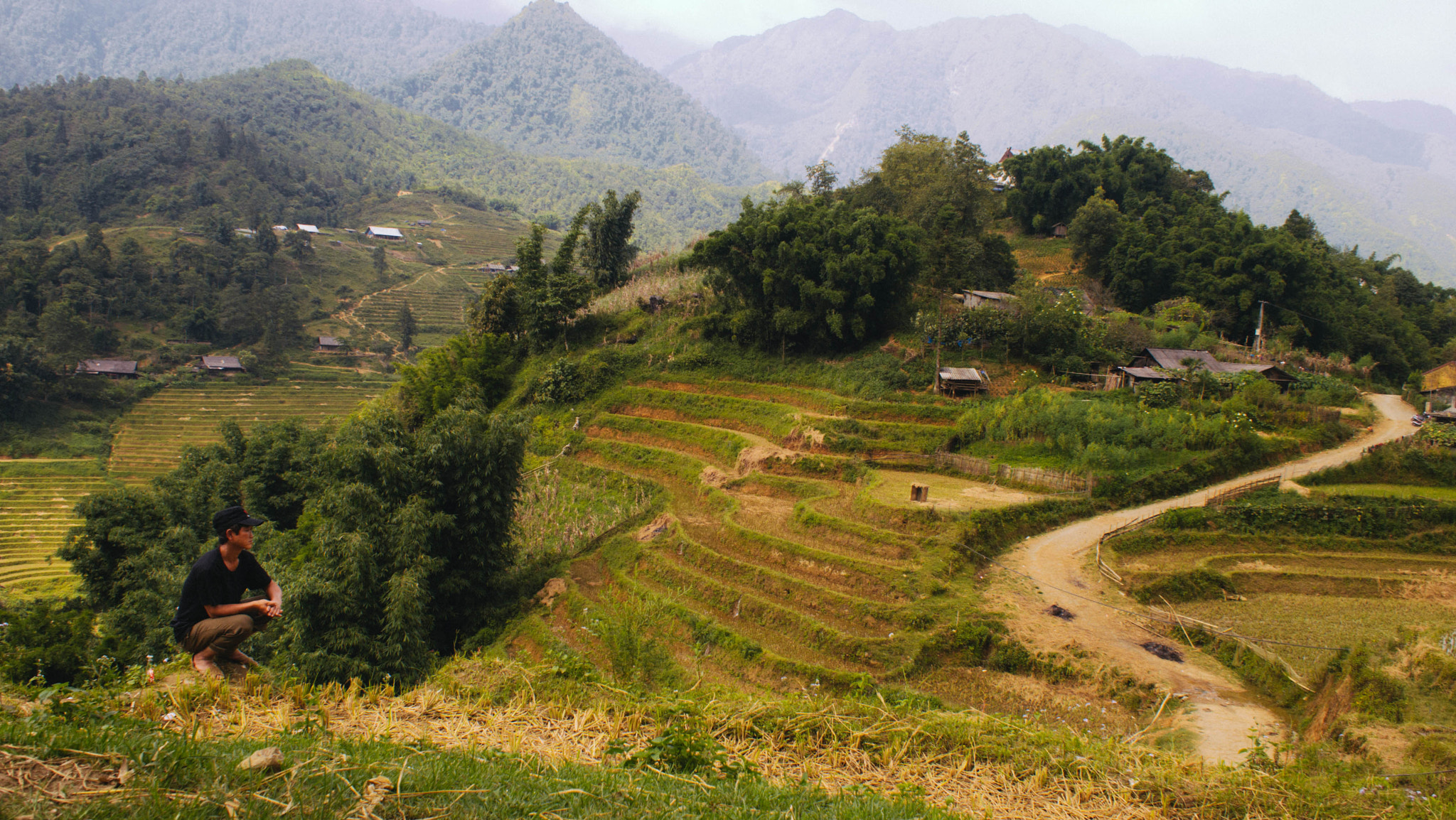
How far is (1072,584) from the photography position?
14320mm

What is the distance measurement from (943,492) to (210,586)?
16.2 meters

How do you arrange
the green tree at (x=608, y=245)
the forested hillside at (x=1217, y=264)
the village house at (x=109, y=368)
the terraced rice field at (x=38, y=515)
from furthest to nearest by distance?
1. the village house at (x=109, y=368)
2. the green tree at (x=608, y=245)
3. the forested hillside at (x=1217, y=264)
4. the terraced rice field at (x=38, y=515)

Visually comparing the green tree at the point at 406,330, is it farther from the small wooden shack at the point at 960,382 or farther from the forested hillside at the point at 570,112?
the forested hillside at the point at 570,112

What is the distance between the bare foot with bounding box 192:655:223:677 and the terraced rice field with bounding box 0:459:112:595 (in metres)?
34.3

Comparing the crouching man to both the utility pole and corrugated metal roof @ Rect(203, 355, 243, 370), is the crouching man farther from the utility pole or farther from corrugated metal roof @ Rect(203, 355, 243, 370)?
corrugated metal roof @ Rect(203, 355, 243, 370)

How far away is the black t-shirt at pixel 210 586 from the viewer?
4910 mm

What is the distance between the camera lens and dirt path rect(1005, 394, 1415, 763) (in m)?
10.1

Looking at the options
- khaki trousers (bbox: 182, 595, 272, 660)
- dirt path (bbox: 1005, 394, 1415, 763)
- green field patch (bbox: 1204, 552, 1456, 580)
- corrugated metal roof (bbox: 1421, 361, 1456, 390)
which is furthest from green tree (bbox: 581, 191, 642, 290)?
corrugated metal roof (bbox: 1421, 361, 1456, 390)

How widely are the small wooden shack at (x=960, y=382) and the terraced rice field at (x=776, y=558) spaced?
1944mm

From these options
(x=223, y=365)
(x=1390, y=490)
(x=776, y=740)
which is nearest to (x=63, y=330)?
(x=223, y=365)

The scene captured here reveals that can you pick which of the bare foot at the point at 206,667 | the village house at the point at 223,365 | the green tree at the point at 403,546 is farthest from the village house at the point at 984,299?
the village house at the point at 223,365

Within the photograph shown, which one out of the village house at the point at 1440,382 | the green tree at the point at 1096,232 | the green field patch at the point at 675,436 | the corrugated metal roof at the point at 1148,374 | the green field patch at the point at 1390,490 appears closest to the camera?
the green field patch at the point at 1390,490

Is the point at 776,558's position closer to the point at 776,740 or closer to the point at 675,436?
the point at 675,436

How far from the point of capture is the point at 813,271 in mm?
26312
